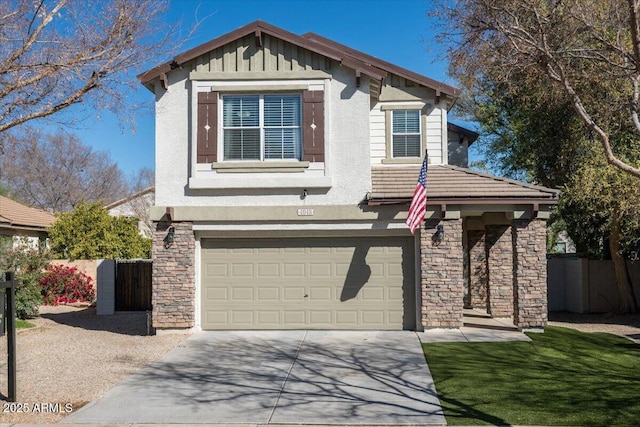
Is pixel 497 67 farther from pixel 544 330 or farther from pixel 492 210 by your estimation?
pixel 544 330

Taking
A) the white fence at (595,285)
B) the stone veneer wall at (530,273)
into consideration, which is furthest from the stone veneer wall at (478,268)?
the stone veneer wall at (530,273)

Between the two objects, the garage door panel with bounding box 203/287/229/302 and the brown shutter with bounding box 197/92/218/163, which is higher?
the brown shutter with bounding box 197/92/218/163

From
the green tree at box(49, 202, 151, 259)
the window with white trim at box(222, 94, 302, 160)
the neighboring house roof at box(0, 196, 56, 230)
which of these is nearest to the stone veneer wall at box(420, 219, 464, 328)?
the window with white trim at box(222, 94, 302, 160)

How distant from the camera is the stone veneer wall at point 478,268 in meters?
19.9

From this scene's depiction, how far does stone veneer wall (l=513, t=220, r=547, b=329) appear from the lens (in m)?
14.5

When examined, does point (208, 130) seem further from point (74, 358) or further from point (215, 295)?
point (74, 358)

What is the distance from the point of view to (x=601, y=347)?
541 inches

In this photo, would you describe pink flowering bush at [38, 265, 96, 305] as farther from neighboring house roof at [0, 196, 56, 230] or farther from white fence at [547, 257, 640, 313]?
white fence at [547, 257, 640, 313]

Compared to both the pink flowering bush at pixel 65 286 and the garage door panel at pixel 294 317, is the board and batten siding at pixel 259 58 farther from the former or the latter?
the pink flowering bush at pixel 65 286

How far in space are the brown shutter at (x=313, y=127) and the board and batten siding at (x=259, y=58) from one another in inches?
31.0

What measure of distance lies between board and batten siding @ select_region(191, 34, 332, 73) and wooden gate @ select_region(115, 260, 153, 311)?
8.53 m

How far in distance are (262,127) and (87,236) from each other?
13.6m

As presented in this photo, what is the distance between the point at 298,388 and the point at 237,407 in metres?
1.31

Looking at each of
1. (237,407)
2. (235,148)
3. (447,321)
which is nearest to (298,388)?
(237,407)
